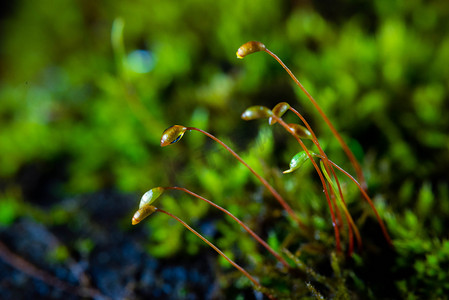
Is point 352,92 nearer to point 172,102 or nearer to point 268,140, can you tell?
point 268,140

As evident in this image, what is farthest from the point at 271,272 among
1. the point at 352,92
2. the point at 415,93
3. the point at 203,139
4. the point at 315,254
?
the point at 415,93

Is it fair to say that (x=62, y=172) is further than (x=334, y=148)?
Yes

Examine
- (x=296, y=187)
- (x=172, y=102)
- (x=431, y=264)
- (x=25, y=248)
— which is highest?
(x=172, y=102)

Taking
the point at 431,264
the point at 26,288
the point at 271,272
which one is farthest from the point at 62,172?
the point at 431,264

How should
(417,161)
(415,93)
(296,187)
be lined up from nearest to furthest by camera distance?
1. (296,187)
2. (417,161)
3. (415,93)

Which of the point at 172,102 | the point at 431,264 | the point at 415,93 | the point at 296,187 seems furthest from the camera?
the point at 172,102

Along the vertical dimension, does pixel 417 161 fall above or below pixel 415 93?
below
